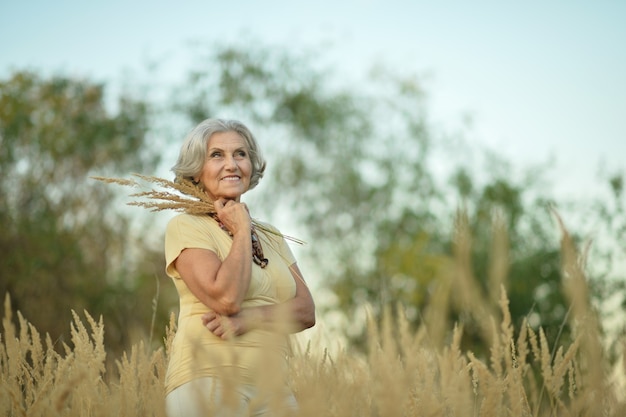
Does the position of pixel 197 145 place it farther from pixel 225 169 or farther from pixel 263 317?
pixel 263 317

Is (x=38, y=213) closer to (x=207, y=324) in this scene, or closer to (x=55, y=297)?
(x=55, y=297)

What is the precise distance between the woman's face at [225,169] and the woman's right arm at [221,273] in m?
0.44

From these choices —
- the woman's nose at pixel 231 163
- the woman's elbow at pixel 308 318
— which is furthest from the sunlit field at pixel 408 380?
the woman's nose at pixel 231 163

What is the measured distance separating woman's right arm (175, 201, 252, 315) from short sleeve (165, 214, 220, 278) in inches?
1.2

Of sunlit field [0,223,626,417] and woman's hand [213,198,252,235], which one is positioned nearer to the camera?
sunlit field [0,223,626,417]

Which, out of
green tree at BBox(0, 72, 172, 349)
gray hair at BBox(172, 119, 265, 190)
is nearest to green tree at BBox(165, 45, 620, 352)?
green tree at BBox(0, 72, 172, 349)

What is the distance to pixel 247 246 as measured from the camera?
11.0ft

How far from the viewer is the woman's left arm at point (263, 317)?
3.12 meters

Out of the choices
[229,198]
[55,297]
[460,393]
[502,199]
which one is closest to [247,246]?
[229,198]

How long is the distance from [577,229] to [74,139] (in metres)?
14.7

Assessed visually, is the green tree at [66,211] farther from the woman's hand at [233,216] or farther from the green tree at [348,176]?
the woman's hand at [233,216]

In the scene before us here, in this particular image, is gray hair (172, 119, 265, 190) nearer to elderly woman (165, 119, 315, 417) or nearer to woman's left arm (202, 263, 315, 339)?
elderly woman (165, 119, 315, 417)

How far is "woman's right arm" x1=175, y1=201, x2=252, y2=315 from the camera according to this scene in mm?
3213

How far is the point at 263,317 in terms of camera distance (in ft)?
10.8
